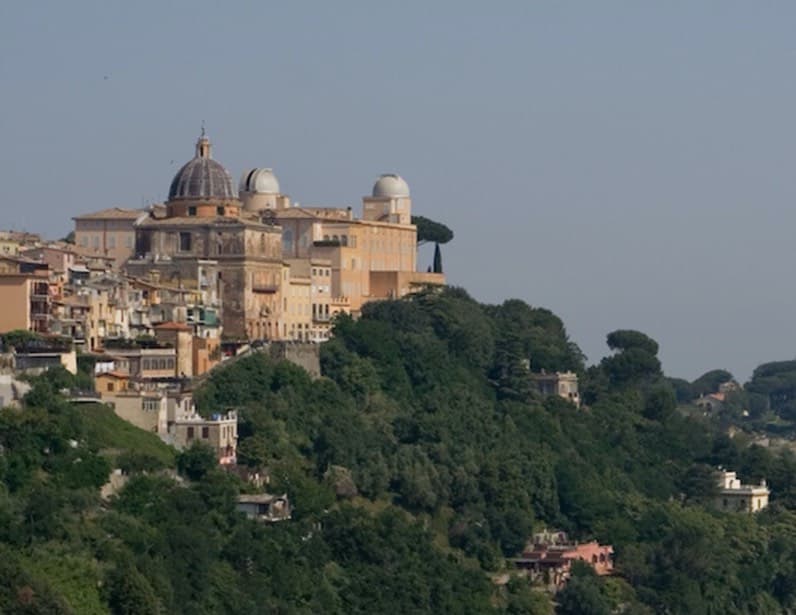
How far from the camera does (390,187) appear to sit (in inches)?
3935

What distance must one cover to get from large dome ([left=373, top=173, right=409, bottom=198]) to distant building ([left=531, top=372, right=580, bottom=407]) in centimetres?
703

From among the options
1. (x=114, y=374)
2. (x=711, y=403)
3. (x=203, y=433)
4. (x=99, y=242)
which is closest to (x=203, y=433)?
(x=203, y=433)

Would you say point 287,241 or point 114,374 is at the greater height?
point 287,241

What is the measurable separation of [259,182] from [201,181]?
5724 mm

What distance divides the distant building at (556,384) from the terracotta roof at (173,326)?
15.6 m

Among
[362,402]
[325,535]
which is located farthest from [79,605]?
[362,402]

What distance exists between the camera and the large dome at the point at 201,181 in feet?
297

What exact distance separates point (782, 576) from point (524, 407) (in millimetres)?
8593

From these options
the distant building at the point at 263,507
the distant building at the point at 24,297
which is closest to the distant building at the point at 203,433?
the distant building at the point at 263,507

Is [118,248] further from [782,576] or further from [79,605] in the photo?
[79,605]

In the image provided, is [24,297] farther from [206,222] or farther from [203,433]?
[206,222]

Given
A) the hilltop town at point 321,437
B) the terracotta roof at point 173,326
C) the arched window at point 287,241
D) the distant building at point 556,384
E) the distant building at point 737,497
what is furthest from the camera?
the distant building at point 737,497

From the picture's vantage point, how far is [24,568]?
67.2m

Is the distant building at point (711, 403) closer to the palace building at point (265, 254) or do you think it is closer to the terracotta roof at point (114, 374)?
the palace building at point (265, 254)
